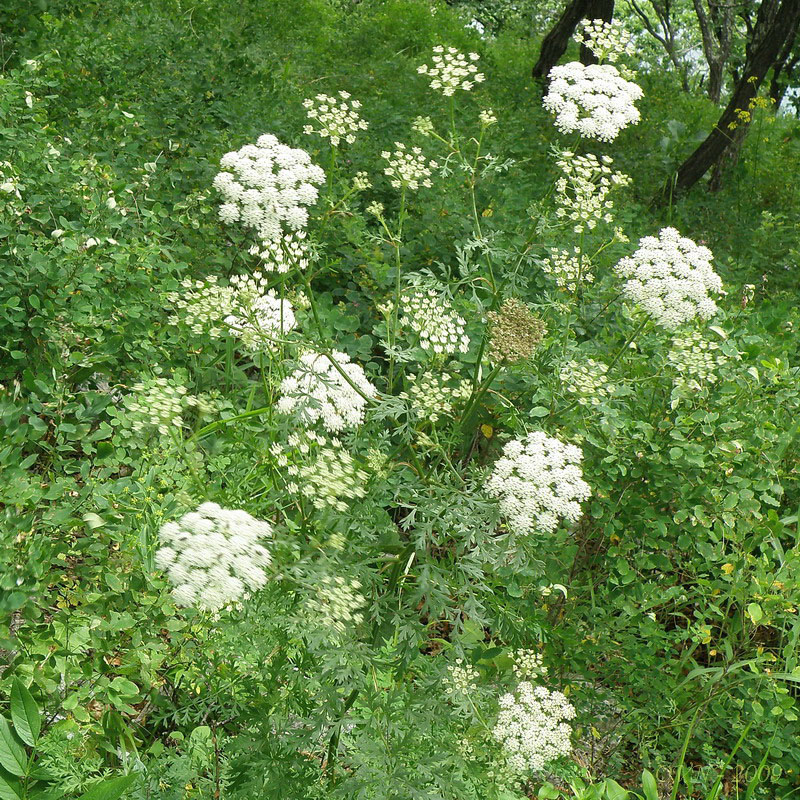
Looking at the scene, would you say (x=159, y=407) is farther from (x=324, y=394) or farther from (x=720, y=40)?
(x=720, y=40)

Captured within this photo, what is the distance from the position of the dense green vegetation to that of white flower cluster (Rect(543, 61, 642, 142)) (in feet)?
0.88

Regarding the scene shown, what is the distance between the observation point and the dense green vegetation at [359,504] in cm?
241

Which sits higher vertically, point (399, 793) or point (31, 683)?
point (399, 793)

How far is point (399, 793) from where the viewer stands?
2.27m

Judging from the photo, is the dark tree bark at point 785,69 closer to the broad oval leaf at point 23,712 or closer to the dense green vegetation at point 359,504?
the dense green vegetation at point 359,504

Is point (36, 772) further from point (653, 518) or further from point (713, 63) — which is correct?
point (713, 63)

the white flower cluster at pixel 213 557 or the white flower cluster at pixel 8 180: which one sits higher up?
the white flower cluster at pixel 213 557

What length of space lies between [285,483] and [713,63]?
13.3 metres

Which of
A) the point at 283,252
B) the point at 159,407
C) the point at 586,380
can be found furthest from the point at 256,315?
the point at 586,380

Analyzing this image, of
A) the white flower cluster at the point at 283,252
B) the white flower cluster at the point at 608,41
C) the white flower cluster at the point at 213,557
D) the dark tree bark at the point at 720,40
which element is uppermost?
the white flower cluster at the point at 608,41

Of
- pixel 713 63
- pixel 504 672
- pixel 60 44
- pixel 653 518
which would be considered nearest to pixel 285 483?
pixel 504 672

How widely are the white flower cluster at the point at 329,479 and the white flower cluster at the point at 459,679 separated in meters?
0.61

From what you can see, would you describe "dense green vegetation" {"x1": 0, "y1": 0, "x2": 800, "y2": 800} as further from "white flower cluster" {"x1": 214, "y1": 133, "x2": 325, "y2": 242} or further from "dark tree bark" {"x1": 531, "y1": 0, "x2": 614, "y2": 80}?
"dark tree bark" {"x1": 531, "y1": 0, "x2": 614, "y2": 80}

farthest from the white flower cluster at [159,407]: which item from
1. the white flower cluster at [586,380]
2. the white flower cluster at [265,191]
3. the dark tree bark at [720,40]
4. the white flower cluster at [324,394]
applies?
the dark tree bark at [720,40]
